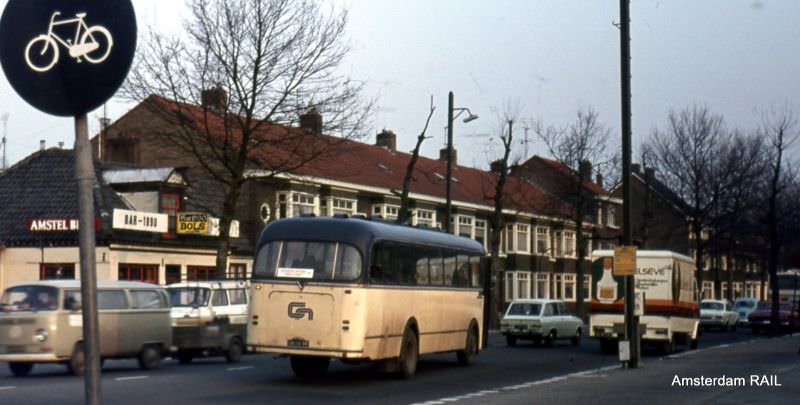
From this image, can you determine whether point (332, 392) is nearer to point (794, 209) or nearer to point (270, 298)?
point (270, 298)

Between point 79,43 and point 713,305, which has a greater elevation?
point 79,43

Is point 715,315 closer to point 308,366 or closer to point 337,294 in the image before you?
point 308,366

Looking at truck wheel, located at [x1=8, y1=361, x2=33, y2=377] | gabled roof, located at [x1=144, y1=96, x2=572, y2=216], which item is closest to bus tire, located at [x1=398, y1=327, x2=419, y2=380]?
truck wheel, located at [x1=8, y1=361, x2=33, y2=377]

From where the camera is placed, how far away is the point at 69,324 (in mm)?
22219

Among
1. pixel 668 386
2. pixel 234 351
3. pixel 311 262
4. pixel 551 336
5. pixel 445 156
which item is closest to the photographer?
pixel 668 386

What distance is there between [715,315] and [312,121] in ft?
98.8

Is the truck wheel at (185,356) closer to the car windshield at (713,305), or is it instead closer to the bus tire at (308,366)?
the bus tire at (308,366)

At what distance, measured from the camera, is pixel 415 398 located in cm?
1816

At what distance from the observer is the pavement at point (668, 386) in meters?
17.1

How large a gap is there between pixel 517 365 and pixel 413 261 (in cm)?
632

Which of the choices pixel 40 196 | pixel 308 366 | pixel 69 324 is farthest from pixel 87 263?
pixel 40 196

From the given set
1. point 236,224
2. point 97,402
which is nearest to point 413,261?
point 97,402

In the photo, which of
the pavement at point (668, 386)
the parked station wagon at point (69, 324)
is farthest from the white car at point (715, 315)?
the parked station wagon at point (69, 324)

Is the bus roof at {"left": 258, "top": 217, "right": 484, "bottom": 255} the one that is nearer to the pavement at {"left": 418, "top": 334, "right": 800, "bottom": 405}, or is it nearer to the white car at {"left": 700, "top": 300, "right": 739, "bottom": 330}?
the pavement at {"left": 418, "top": 334, "right": 800, "bottom": 405}
